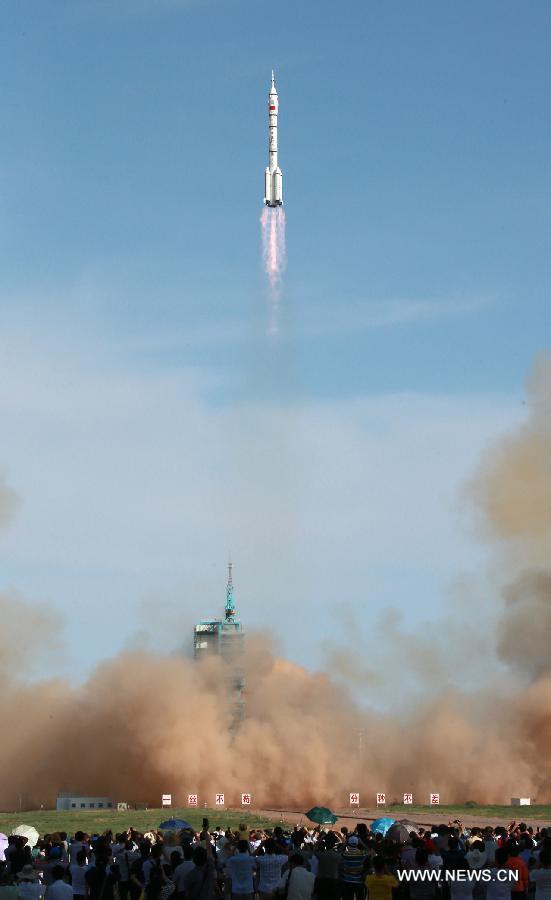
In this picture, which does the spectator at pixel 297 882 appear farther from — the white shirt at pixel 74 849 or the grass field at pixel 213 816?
the grass field at pixel 213 816

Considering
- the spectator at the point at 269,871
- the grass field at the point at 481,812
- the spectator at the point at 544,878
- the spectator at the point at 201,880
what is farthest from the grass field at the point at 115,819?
the spectator at the point at 544,878

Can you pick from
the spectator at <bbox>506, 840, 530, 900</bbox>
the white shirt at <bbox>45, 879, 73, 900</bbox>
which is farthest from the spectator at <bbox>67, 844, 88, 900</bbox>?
the spectator at <bbox>506, 840, 530, 900</bbox>

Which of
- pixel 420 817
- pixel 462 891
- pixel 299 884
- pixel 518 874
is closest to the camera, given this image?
pixel 299 884

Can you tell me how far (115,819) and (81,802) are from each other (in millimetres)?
20437

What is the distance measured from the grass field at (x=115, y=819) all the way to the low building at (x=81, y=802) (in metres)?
6.21

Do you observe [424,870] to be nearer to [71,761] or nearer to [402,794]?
[402,794]

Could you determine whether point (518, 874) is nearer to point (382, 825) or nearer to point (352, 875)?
point (352, 875)

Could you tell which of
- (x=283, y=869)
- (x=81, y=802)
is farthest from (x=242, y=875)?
(x=81, y=802)

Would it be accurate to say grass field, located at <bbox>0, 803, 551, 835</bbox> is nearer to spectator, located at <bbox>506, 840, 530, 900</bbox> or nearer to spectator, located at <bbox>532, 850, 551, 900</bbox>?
spectator, located at <bbox>506, 840, 530, 900</bbox>

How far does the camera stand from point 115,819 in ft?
249

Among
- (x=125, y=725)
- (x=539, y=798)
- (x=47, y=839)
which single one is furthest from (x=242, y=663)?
(x=47, y=839)

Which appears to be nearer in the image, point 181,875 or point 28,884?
point 28,884

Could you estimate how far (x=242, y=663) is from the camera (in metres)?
115

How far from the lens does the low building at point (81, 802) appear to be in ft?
310
